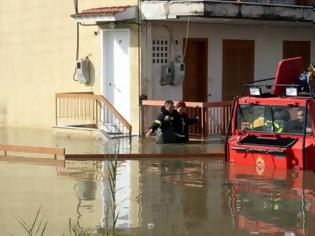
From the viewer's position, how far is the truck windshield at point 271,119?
12.1m

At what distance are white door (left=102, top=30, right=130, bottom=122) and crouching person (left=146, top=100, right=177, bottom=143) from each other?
2.46 m

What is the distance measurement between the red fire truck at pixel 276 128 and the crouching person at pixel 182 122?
250cm

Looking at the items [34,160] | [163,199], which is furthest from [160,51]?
[163,199]

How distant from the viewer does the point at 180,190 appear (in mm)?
10797

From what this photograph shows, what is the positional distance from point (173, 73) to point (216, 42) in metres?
1.66

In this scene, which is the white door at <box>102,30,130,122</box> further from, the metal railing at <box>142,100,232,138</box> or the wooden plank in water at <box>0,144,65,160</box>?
the wooden plank in water at <box>0,144,65,160</box>

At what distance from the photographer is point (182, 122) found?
1551cm

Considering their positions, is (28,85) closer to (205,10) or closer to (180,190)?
(205,10)

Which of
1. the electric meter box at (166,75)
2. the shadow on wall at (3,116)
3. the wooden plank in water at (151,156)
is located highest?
the electric meter box at (166,75)

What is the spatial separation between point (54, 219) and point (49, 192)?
1.86m

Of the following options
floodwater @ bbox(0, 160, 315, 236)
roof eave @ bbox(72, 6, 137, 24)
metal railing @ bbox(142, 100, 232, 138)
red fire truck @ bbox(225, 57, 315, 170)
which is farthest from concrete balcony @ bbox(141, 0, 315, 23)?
floodwater @ bbox(0, 160, 315, 236)

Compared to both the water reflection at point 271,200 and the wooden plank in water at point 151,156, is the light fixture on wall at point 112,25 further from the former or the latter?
the water reflection at point 271,200

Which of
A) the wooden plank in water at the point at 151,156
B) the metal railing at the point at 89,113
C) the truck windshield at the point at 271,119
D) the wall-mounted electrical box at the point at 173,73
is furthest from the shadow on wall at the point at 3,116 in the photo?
the truck windshield at the point at 271,119

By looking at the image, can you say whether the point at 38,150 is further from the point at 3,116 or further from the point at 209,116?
the point at 3,116
